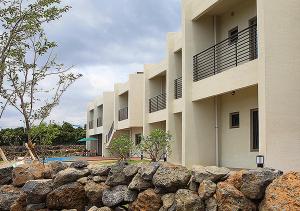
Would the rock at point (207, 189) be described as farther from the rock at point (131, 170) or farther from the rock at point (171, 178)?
the rock at point (131, 170)

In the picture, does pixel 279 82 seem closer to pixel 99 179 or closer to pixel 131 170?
pixel 131 170

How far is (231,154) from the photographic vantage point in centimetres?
1577

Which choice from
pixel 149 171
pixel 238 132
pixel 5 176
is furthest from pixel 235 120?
pixel 149 171

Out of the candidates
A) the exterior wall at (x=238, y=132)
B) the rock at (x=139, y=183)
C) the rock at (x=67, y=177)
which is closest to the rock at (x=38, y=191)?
the rock at (x=67, y=177)

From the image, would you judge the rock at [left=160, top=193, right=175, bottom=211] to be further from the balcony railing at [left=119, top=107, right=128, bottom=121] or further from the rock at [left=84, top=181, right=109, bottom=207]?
the balcony railing at [left=119, top=107, right=128, bottom=121]

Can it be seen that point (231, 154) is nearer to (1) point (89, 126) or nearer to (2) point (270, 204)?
(2) point (270, 204)

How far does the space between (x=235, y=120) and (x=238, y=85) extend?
3.13 meters

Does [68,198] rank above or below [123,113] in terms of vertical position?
below

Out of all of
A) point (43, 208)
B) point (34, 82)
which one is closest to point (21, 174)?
point (43, 208)

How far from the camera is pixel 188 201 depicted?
640cm

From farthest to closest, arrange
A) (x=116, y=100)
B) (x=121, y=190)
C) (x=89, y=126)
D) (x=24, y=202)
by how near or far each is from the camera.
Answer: (x=89, y=126) → (x=116, y=100) → (x=24, y=202) → (x=121, y=190)

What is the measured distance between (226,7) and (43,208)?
9.95 meters

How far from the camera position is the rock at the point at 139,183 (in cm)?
743

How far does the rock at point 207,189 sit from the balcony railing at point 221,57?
8.37 meters
